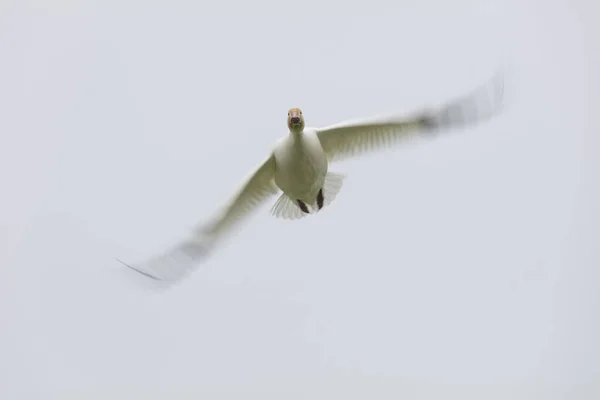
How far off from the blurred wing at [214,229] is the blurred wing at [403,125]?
63cm

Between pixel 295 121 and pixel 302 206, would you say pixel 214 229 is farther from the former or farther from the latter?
pixel 295 121

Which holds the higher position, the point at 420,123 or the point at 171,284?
the point at 420,123

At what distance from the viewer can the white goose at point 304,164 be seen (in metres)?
10.6

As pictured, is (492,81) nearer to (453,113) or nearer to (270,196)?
(453,113)

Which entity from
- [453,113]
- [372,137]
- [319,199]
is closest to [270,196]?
[319,199]

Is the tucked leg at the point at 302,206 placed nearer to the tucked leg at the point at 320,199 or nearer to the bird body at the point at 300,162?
the tucked leg at the point at 320,199

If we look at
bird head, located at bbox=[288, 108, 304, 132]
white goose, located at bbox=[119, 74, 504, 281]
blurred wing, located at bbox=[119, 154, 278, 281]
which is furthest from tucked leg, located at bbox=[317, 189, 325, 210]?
bird head, located at bbox=[288, 108, 304, 132]

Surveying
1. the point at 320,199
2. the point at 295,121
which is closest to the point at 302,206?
the point at 320,199

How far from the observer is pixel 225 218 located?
1141 centimetres

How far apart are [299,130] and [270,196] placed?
40.3 inches

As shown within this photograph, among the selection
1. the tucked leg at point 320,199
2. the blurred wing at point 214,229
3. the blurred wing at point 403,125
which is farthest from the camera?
the tucked leg at point 320,199

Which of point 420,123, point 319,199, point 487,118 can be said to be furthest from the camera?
point 319,199

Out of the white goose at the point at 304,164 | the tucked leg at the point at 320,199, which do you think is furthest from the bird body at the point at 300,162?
the tucked leg at the point at 320,199

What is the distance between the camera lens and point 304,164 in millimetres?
10875
